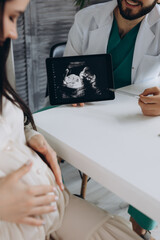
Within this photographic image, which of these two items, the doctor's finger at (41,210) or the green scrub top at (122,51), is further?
the green scrub top at (122,51)

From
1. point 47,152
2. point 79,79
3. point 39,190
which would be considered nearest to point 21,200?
point 39,190

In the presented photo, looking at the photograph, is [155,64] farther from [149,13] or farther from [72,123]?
[72,123]

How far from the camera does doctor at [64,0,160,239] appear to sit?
134cm

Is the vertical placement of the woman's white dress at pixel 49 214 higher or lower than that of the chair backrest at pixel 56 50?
lower

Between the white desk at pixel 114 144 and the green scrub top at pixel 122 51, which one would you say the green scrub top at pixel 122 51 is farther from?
the white desk at pixel 114 144

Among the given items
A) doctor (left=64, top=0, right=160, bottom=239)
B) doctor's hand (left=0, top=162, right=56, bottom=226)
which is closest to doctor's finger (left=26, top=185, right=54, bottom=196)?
doctor's hand (left=0, top=162, right=56, bottom=226)

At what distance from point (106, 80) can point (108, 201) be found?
0.88 meters

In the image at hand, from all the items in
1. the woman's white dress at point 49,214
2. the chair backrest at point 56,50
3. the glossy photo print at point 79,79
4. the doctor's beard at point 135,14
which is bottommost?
the woman's white dress at point 49,214

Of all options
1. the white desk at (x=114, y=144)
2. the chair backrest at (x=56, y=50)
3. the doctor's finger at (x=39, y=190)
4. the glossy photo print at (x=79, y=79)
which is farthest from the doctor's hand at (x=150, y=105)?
the chair backrest at (x=56, y=50)

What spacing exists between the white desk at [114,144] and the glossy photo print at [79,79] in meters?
0.04

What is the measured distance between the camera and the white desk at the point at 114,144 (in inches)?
26.0

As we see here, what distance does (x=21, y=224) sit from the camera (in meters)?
0.64

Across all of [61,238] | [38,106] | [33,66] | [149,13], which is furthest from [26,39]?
[61,238]

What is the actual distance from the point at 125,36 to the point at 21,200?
1.06 metres
